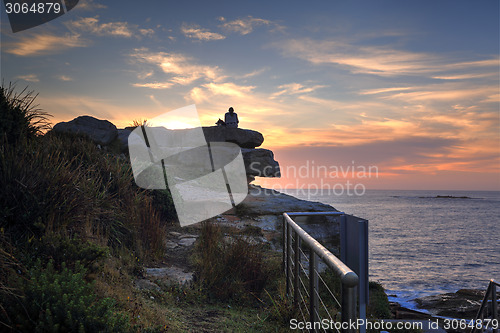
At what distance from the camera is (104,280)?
15.5 ft

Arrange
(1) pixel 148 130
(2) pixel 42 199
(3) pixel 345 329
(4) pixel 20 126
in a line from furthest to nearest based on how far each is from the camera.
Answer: (1) pixel 148 130
(4) pixel 20 126
(2) pixel 42 199
(3) pixel 345 329

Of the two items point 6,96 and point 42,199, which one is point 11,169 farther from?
point 6,96

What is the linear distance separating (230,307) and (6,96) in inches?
230

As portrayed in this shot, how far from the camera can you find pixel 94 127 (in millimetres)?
18719

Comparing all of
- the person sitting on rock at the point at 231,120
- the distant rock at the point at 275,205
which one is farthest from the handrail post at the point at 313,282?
the person sitting on rock at the point at 231,120

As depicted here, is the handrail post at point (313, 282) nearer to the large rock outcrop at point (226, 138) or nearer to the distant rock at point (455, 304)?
the distant rock at point (455, 304)

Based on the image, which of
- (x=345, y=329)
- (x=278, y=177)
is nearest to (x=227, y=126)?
(x=278, y=177)

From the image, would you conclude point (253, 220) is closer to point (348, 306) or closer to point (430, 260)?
point (348, 306)

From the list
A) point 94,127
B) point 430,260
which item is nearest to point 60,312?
point 94,127

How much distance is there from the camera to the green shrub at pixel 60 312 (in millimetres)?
2953

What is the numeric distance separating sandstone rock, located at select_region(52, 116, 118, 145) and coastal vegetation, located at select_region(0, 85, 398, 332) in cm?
1054

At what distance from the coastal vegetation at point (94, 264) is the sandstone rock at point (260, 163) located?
13.0m

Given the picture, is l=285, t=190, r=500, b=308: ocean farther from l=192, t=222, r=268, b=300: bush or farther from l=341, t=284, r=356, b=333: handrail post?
l=341, t=284, r=356, b=333: handrail post

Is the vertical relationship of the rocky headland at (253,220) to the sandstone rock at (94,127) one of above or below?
below
